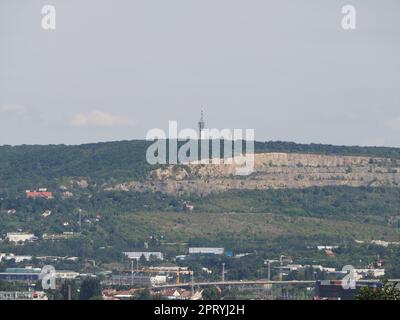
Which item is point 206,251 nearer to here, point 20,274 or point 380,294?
point 20,274

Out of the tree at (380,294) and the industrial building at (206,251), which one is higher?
the tree at (380,294)

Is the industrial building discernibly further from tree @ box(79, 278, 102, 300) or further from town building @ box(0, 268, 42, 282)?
tree @ box(79, 278, 102, 300)

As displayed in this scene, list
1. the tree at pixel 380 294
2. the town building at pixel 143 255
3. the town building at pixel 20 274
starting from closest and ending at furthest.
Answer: the tree at pixel 380 294 → the town building at pixel 20 274 → the town building at pixel 143 255

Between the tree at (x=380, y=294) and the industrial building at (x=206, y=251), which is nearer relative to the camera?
the tree at (x=380, y=294)

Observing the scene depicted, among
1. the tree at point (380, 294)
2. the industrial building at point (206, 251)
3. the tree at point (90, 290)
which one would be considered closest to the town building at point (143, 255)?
the industrial building at point (206, 251)

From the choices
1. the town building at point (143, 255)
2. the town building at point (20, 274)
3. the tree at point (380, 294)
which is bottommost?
the town building at point (20, 274)

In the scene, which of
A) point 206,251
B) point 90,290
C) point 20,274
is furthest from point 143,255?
point 90,290

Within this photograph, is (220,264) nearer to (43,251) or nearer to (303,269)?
(303,269)

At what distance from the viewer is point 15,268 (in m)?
168

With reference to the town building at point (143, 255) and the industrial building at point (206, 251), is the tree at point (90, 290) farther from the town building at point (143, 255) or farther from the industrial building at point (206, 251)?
the industrial building at point (206, 251)

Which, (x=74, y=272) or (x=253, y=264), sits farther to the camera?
(x=253, y=264)
